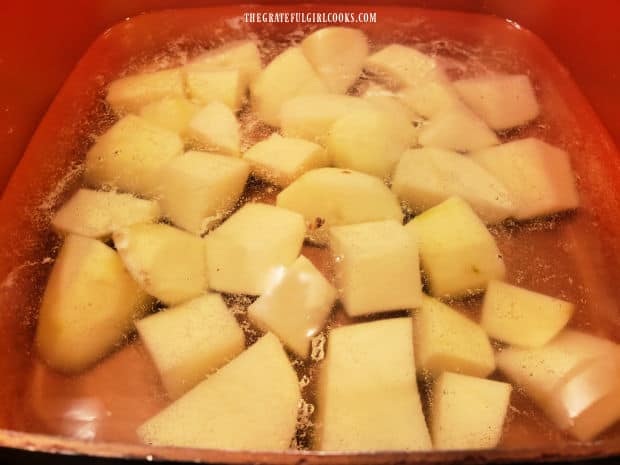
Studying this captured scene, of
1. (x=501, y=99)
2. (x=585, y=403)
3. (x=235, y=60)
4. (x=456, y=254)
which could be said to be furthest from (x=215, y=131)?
(x=585, y=403)

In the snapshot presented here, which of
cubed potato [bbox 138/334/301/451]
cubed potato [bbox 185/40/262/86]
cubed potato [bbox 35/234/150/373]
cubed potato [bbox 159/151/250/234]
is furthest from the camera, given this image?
cubed potato [bbox 185/40/262/86]

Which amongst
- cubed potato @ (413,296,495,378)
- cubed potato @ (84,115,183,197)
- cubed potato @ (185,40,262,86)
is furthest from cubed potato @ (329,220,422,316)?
cubed potato @ (185,40,262,86)

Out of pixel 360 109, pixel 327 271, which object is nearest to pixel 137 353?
pixel 327 271

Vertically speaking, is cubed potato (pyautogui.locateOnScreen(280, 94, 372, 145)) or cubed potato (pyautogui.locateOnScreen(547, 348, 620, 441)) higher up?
cubed potato (pyautogui.locateOnScreen(280, 94, 372, 145))

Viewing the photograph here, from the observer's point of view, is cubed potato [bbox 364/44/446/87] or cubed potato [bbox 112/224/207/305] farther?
cubed potato [bbox 364/44/446/87]

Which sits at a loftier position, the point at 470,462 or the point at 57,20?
the point at 57,20

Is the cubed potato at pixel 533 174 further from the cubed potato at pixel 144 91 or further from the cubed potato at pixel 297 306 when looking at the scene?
the cubed potato at pixel 144 91

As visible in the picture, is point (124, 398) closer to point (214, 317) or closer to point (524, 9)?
point (214, 317)

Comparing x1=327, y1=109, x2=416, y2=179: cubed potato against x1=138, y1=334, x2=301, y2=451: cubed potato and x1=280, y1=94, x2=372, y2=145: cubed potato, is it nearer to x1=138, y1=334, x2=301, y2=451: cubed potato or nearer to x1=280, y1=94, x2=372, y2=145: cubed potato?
x1=280, y1=94, x2=372, y2=145: cubed potato
